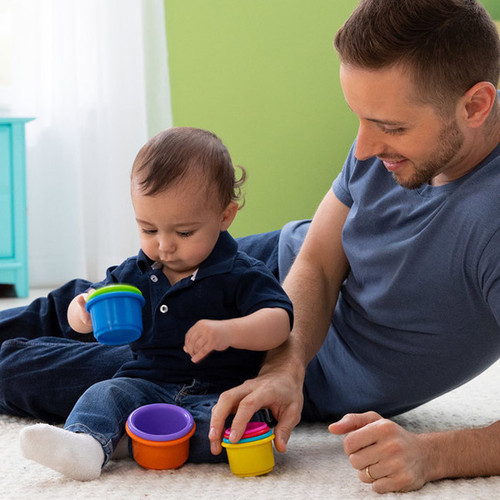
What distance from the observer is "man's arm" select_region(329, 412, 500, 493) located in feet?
3.03

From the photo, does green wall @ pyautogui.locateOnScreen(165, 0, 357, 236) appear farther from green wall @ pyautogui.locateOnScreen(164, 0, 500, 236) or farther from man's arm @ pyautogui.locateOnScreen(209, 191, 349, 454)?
man's arm @ pyautogui.locateOnScreen(209, 191, 349, 454)

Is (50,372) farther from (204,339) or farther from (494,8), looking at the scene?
(494,8)

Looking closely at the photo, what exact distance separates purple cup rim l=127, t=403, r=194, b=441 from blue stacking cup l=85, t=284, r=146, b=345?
0.34ft

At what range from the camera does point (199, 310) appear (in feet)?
3.72

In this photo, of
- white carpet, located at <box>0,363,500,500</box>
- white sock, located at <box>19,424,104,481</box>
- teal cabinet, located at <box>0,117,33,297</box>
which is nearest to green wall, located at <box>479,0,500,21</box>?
teal cabinet, located at <box>0,117,33,297</box>

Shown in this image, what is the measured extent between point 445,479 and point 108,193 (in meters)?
2.46

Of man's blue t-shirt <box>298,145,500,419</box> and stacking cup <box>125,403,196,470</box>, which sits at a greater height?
man's blue t-shirt <box>298,145,500,419</box>

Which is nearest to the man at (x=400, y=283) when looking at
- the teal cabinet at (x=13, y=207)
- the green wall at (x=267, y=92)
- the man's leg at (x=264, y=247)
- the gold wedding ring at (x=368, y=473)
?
the gold wedding ring at (x=368, y=473)

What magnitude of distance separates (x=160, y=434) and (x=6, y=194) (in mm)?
2140

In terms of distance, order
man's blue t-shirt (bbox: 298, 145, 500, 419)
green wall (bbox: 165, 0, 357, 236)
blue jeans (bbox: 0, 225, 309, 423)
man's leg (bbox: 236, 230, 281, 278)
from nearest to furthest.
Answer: man's blue t-shirt (bbox: 298, 145, 500, 419) → blue jeans (bbox: 0, 225, 309, 423) → man's leg (bbox: 236, 230, 281, 278) → green wall (bbox: 165, 0, 357, 236)

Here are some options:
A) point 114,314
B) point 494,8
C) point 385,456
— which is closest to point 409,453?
point 385,456

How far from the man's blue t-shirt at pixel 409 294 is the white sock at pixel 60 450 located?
1.47ft

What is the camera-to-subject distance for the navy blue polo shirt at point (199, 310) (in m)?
1.13

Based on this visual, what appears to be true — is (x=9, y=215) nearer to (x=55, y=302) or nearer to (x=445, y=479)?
(x=55, y=302)
